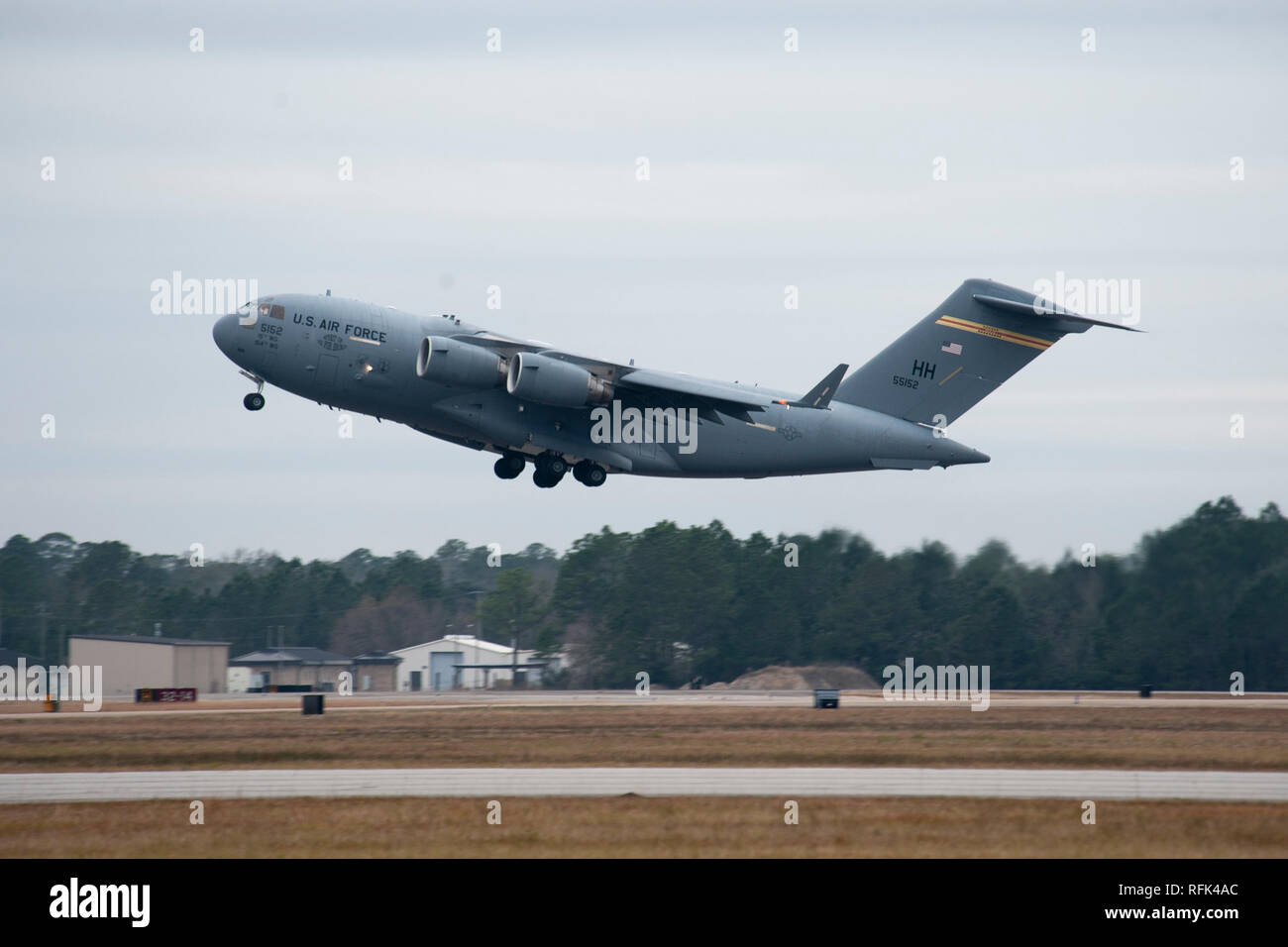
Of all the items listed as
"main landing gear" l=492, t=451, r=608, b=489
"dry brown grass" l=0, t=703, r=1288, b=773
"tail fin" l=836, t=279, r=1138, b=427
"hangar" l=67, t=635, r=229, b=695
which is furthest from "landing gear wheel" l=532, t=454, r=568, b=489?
"hangar" l=67, t=635, r=229, b=695

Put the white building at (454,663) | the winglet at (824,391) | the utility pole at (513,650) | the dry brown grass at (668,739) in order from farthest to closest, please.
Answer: the white building at (454,663) < the utility pole at (513,650) < the winglet at (824,391) < the dry brown grass at (668,739)

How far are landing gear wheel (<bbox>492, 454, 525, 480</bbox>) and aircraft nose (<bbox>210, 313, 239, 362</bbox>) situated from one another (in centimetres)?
651

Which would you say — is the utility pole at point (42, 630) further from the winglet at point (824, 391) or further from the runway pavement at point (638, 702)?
the winglet at point (824, 391)

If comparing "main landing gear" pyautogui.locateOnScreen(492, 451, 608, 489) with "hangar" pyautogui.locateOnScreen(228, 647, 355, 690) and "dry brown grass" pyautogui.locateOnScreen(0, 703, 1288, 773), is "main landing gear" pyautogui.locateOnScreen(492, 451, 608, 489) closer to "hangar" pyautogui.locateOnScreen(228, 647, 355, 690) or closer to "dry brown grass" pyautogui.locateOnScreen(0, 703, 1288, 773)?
"dry brown grass" pyautogui.locateOnScreen(0, 703, 1288, 773)

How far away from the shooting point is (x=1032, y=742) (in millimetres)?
24688

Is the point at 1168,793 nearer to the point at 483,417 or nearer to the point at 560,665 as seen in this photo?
the point at 483,417

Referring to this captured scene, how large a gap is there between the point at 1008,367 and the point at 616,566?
27.5 meters

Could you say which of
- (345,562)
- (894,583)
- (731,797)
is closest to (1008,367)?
(731,797)

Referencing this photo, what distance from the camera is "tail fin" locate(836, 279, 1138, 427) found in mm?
31641

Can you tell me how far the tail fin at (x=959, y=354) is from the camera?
104 ft

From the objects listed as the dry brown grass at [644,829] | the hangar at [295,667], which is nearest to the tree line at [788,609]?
the hangar at [295,667]

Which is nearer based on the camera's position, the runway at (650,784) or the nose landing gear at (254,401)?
the runway at (650,784)

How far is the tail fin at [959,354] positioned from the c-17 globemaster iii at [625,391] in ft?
0.09

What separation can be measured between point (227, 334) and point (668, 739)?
36.2 feet
